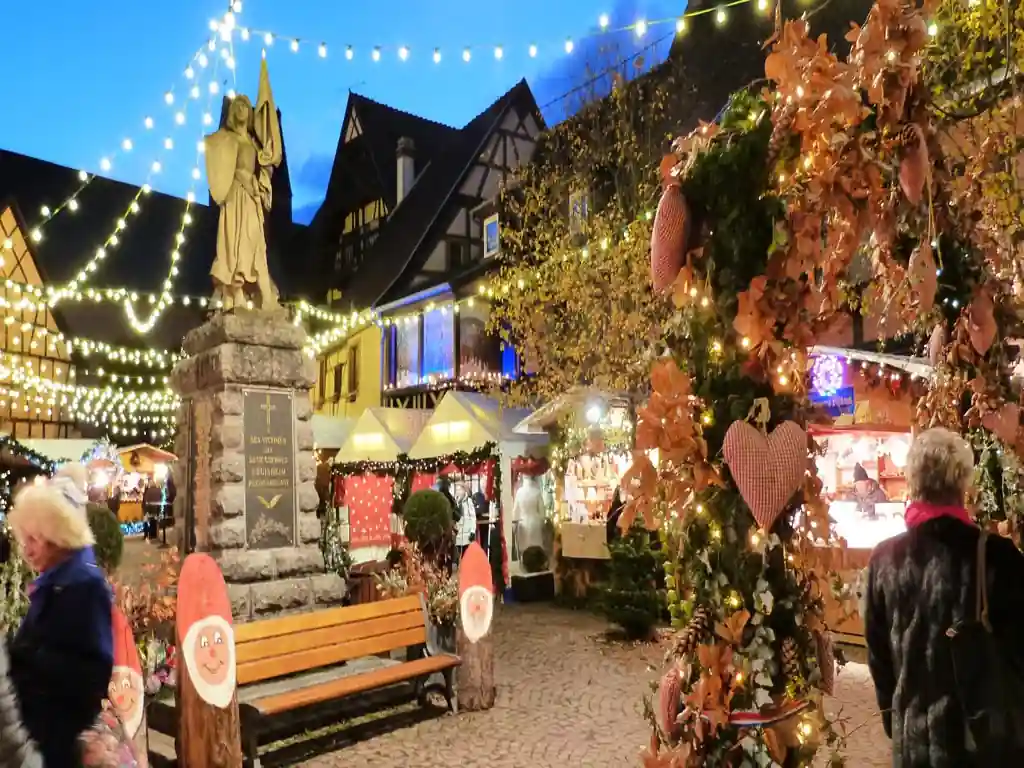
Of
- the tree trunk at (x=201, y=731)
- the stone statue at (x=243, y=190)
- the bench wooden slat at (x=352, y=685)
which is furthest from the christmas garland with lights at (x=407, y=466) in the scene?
the tree trunk at (x=201, y=731)

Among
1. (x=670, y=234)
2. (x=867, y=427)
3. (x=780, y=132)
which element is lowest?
(x=867, y=427)

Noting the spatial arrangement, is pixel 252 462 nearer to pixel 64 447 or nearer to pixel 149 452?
pixel 64 447

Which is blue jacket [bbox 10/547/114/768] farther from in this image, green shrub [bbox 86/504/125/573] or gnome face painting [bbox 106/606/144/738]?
green shrub [bbox 86/504/125/573]

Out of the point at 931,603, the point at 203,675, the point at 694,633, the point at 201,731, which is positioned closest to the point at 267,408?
the point at 203,675

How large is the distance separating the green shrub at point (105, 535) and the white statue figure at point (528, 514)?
837 centimetres

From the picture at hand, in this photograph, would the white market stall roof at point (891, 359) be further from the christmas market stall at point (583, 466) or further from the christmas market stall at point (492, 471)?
the christmas market stall at point (492, 471)

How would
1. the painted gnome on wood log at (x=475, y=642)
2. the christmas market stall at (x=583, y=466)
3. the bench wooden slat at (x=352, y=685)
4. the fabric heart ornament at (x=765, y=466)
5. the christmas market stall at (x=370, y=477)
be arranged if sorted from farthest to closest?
1. the christmas market stall at (x=370, y=477)
2. the christmas market stall at (x=583, y=466)
3. the painted gnome on wood log at (x=475, y=642)
4. the bench wooden slat at (x=352, y=685)
5. the fabric heart ornament at (x=765, y=466)

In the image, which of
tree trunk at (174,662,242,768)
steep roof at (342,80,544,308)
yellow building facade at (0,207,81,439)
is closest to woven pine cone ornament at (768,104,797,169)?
tree trunk at (174,662,242,768)

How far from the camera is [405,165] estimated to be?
27.4m

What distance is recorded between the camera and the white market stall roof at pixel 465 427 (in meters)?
14.1

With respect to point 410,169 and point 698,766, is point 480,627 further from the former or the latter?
point 410,169

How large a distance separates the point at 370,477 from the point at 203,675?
12.5m

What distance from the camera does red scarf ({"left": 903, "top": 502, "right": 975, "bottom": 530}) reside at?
2791 mm

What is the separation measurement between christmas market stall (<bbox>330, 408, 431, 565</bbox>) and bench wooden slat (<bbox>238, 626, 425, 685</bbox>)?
9.21 metres
